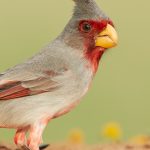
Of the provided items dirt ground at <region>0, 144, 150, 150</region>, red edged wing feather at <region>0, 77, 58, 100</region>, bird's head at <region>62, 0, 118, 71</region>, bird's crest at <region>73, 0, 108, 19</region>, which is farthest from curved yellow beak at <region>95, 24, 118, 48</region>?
dirt ground at <region>0, 144, 150, 150</region>

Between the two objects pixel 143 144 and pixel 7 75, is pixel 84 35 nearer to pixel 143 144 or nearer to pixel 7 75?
pixel 7 75

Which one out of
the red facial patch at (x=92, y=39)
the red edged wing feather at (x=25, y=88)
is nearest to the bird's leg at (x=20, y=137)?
the red edged wing feather at (x=25, y=88)

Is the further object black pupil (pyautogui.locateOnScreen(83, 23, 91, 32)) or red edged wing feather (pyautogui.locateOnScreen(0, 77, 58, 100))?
black pupil (pyautogui.locateOnScreen(83, 23, 91, 32))

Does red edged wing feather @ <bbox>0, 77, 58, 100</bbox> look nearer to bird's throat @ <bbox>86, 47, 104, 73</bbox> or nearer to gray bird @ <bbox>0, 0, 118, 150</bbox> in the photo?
gray bird @ <bbox>0, 0, 118, 150</bbox>

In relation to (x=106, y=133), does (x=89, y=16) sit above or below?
above

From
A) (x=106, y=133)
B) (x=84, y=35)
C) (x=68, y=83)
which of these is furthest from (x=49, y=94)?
(x=106, y=133)

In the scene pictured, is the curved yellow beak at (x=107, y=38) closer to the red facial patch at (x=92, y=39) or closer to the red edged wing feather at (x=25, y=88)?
the red facial patch at (x=92, y=39)

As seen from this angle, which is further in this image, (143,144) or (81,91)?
(143,144)

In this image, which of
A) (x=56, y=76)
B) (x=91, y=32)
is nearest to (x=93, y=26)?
(x=91, y=32)
